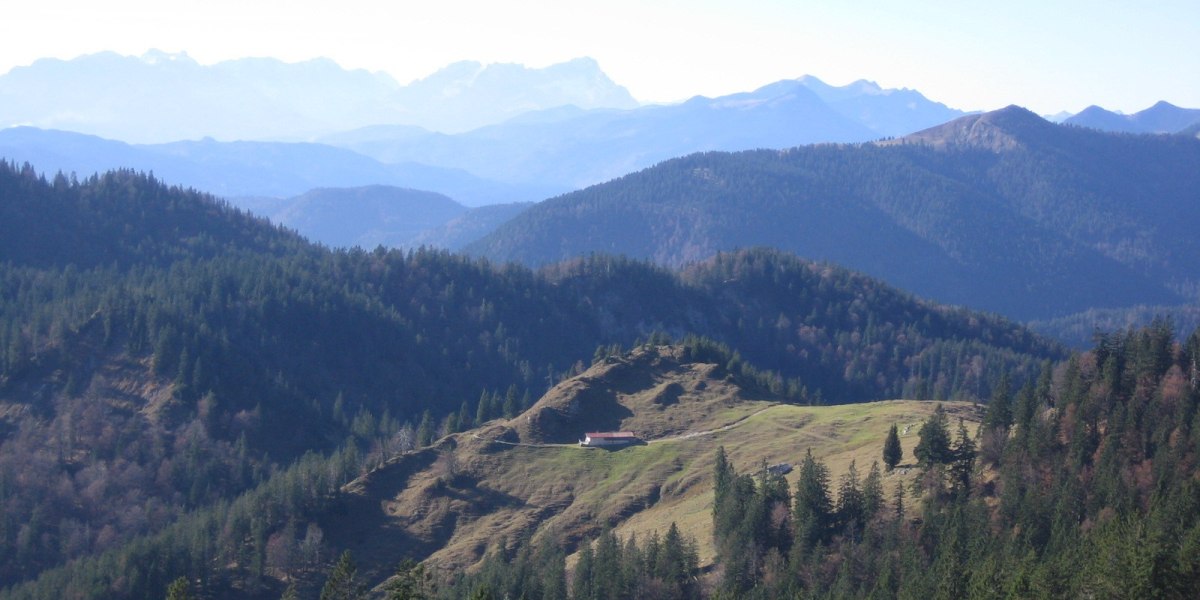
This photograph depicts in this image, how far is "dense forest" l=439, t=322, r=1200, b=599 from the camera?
79312 millimetres

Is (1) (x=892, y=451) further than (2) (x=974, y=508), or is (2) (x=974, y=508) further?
(1) (x=892, y=451)

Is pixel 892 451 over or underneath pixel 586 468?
over

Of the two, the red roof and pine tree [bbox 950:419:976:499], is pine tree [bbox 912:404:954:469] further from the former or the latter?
the red roof

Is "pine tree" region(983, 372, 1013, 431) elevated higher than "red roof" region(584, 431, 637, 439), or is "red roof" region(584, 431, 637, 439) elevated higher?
"pine tree" region(983, 372, 1013, 431)

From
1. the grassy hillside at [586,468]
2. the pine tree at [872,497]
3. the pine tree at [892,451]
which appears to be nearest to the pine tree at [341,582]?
the grassy hillside at [586,468]

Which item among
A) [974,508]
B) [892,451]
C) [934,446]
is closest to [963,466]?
[934,446]

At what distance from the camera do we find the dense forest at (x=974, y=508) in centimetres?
7931

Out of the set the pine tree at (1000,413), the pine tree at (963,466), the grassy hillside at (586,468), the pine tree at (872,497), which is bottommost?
the grassy hillside at (586,468)

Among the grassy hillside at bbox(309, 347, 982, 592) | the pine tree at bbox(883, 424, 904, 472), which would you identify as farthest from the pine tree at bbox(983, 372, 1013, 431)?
the grassy hillside at bbox(309, 347, 982, 592)

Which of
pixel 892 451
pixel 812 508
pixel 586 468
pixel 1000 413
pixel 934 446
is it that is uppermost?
pixel 1000 413

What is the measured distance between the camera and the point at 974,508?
89500mm

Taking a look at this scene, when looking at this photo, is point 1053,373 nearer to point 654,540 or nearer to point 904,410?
point 904,410

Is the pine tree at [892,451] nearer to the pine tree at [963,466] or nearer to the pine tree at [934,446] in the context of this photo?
the pine tree at [934,446]

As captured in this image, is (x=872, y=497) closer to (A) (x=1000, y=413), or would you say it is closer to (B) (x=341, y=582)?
(A) (x=1000, y=413)
